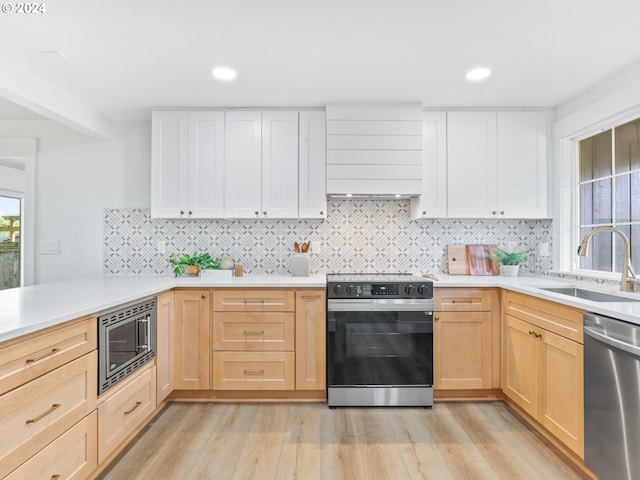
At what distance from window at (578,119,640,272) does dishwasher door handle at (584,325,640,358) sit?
3.51 ft

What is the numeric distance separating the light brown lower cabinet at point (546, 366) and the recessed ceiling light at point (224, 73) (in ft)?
7.88

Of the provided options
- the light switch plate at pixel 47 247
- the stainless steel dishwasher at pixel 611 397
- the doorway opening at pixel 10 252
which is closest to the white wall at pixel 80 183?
the light switch plate at pixel 47 247

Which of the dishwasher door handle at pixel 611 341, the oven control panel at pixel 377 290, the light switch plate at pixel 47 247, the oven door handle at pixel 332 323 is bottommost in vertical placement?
the oven door handle at pixel 332 323

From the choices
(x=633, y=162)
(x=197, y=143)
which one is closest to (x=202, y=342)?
(x=197, y=143)

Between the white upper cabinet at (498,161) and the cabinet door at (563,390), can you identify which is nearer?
the cabinet door at (563,390)

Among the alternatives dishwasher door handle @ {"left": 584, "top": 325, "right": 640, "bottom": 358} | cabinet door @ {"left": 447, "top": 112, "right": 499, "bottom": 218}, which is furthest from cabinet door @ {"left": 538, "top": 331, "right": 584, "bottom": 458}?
cabinet door @ {"left": 447, "top": 112, "right": 499, "bottom": 218}

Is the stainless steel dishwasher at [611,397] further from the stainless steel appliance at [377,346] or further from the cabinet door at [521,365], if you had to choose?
the stainless steel appliance at [377,346]

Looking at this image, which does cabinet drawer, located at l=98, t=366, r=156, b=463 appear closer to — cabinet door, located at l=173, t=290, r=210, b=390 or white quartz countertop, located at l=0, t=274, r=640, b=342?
cabinet door, located at l=173, t=290, r=210, b=390

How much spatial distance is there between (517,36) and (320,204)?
5.64ft

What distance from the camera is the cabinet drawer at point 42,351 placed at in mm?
1341

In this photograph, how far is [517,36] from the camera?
2053mm

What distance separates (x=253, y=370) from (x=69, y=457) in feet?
4.24

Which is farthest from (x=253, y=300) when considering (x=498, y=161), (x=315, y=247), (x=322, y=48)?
(x=498, y=161)

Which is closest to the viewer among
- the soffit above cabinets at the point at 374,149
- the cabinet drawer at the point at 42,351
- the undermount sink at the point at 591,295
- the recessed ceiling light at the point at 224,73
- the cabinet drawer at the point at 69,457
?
the cabinet drawer at the point at 42,351
